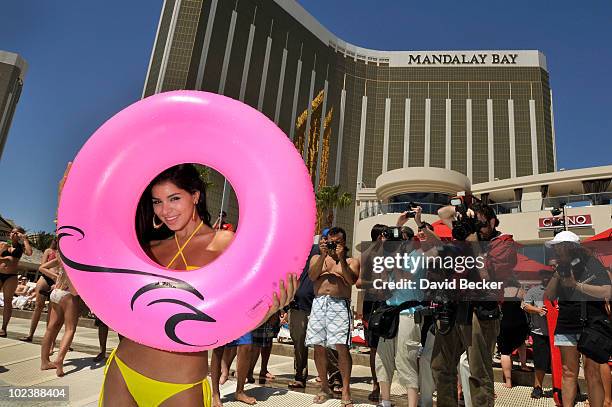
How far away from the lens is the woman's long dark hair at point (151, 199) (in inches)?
80.5

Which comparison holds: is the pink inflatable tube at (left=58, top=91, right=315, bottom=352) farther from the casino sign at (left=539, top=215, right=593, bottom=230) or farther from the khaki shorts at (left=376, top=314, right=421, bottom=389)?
the casino sign at (left=539, top=215, right=593, bottom=230)

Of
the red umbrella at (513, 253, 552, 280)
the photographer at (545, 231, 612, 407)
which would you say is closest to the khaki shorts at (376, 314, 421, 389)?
the photographer at (545, 231, 612, 407)

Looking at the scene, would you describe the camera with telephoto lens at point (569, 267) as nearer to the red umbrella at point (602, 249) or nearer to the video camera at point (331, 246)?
the red umbrella at point (602, 249)

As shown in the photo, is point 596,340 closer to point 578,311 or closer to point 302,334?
point 578,311

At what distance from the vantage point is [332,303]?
412cm

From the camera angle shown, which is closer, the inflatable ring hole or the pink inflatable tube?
the pink inflatable tube

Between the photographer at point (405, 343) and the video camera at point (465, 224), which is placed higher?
the video camera at point (465, 224)

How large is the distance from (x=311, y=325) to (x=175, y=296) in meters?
2.72

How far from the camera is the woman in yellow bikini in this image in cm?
172

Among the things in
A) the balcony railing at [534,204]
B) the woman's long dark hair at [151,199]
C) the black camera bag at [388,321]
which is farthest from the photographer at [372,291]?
the balcony railing at [534,204]

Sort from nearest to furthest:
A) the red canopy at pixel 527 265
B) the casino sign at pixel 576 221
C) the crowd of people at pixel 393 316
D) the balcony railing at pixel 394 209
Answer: the crowd of people at pixel 393 316 → the red canopy at pixel 527 265 → the casino sign at pixel 576 221 → the balcony railing at pixel 394 209

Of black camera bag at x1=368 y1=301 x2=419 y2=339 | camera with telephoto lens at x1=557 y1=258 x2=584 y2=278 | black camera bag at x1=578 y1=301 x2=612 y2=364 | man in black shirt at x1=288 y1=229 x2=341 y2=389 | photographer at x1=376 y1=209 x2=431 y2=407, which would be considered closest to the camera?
black camera bag at x1=578 y1=301 x2=612 y2=364

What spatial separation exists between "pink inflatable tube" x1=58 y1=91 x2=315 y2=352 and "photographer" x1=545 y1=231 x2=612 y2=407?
270 centimetres

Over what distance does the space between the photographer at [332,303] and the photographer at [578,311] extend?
185 cm
